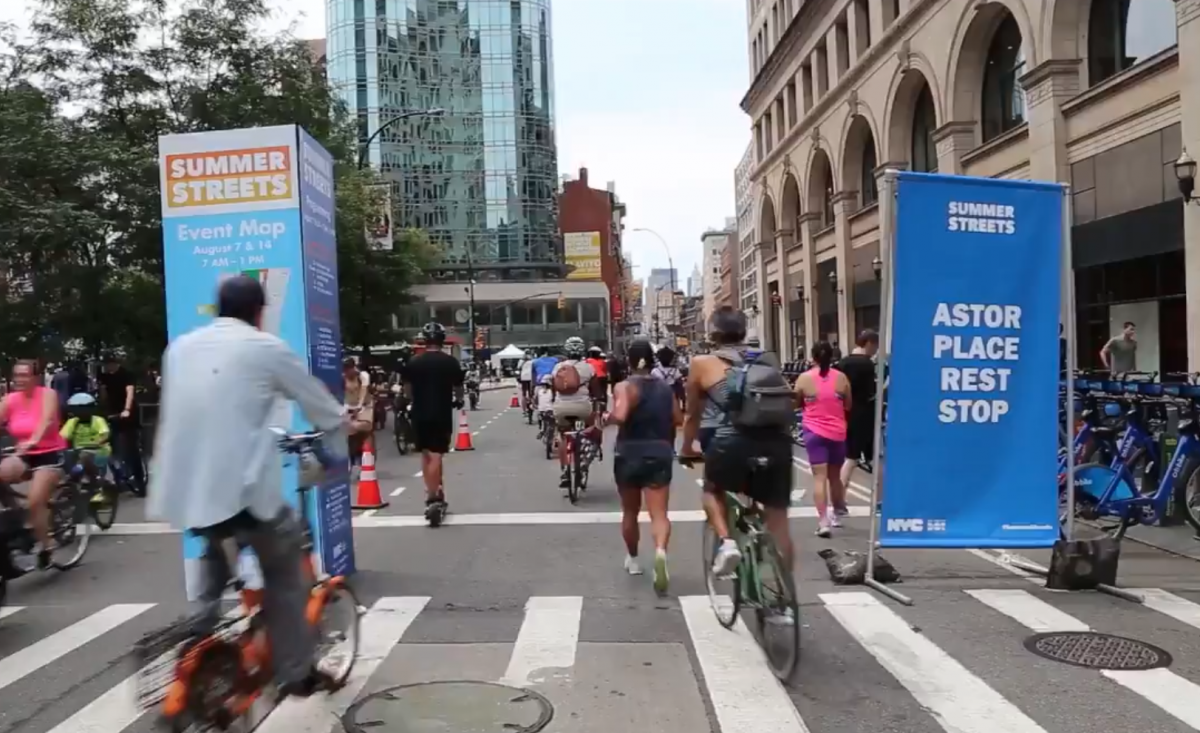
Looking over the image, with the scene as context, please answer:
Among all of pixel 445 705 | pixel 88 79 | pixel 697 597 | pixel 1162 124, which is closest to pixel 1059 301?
pixel 697 597

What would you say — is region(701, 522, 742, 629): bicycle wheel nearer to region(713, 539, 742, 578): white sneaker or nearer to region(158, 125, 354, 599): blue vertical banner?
region(713, 539, 742, 578): white sneaker

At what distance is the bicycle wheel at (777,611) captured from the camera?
516cm

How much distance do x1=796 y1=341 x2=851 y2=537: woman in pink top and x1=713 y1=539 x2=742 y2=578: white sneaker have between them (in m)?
3.90

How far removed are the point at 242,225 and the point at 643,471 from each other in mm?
3298

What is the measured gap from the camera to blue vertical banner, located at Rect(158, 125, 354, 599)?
700 centimetres

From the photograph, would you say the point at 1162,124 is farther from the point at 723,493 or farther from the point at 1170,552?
the point at 723,493

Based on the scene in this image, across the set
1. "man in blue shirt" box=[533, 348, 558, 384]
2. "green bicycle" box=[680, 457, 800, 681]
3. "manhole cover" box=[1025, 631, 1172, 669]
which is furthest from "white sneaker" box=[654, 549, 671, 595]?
"man in blue shirt" box=[533, 348, 558, 384]

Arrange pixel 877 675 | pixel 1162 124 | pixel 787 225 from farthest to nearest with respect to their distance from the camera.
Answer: pixel 787 225 < pixel 1162 124 < pixel 877 675

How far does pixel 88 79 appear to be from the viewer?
21000mm

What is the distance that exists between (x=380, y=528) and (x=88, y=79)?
1547 centimetres

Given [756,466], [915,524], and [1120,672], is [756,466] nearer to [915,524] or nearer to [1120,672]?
[1120,672]

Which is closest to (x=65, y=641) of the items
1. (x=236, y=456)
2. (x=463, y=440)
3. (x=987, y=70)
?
(x=236, y=456)

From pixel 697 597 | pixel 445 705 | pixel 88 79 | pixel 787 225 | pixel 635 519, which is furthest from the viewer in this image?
pixel 787 225

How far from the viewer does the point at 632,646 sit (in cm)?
591
